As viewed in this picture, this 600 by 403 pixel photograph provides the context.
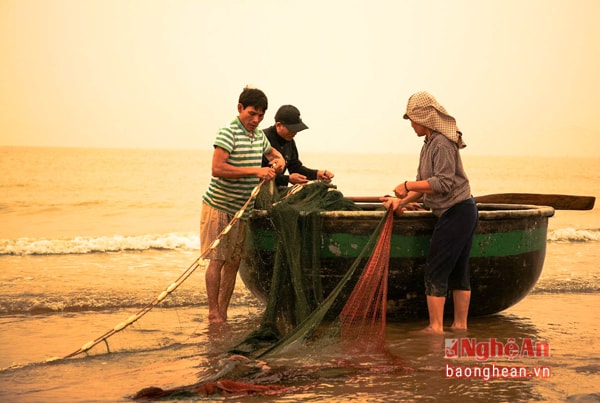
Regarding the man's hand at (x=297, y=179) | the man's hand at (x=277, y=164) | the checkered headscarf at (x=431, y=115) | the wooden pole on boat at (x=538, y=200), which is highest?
the checkered headscarf at (x=431, y=115)

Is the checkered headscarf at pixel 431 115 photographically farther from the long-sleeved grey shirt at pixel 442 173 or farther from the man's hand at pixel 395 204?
the man's hand at pixel 395 204

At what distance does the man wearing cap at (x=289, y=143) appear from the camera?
671 cm

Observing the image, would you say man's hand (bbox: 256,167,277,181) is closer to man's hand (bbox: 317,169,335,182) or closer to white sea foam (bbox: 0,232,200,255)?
man's hand (bbox: 317,169,335,182)

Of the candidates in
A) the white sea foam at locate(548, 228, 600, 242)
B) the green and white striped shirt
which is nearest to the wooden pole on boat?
the green and white striped shirt

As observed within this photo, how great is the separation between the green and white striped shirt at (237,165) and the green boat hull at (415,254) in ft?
0.66

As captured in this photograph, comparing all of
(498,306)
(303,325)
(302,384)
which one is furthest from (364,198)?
(302,384)

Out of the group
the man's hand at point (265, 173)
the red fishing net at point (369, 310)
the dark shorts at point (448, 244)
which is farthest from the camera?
the man's hand at point (265, 173)

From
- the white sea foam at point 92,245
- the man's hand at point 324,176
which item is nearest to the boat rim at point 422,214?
the man's hand at point 324,176

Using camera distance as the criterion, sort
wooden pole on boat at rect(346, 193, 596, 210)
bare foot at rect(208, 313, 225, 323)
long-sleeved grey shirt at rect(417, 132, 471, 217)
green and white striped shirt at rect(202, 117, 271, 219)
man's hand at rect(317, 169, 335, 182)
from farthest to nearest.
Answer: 1. wooden pole on boat at rect(346, 193, 596, 210)
2. man's hand at rect(317, 169, 335, 182)
3. bare foot at rect(208, 313, 225, 323)
4. green and white striped shirt at rect(202, 117, 271, 219)
5. long-sleeved grey shirt at rect(417, 132, 471, 217)

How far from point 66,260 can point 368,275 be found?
7.21 m

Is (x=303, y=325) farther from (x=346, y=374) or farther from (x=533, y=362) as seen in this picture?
(x=533, y=362)

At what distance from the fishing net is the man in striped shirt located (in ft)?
0.57

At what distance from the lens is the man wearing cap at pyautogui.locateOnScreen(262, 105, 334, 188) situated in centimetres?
671

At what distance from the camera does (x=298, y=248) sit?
19.4ft
